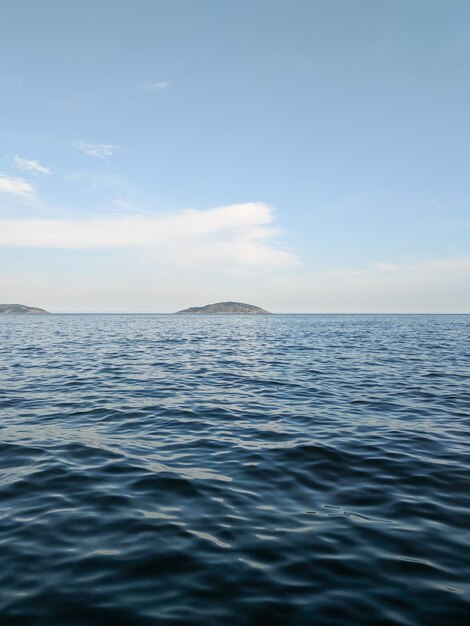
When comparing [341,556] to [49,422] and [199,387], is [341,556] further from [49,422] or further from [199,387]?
[199,387]

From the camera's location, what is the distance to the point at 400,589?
4.69 m

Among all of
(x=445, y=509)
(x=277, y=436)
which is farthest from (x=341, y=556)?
(x=277, y=436)

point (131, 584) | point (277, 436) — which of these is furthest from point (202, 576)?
point (277, 436)

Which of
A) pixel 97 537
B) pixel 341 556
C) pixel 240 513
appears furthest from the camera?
pixel 240 513

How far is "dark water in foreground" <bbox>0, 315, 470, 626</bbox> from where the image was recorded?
14.6 feet

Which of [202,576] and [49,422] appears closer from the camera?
[202,576]

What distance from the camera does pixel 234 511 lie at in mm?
6574

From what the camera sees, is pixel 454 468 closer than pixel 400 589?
No

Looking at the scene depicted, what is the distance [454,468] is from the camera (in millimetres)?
8430

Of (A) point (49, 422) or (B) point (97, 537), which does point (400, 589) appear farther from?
(A) point (49, 422)

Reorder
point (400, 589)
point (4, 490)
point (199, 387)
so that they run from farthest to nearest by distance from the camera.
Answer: point (199, 387) < point (4, 490) < point (400, 589)

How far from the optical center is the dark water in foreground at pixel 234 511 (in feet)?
14.6

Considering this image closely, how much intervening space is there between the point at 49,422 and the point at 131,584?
836 centimetres

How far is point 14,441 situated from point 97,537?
5.64 meters
